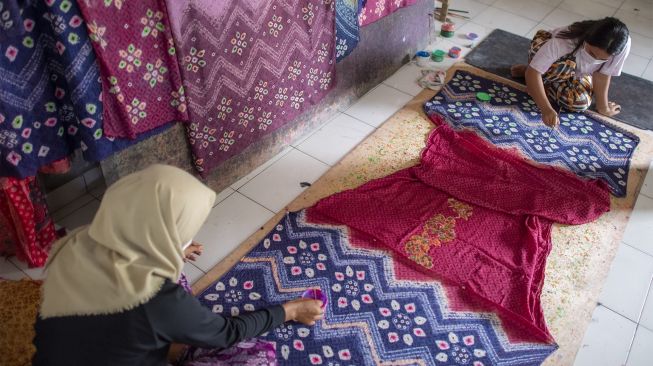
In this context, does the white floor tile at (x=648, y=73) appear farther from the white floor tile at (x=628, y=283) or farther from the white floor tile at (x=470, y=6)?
the white floor tile at (x=628, y=283)

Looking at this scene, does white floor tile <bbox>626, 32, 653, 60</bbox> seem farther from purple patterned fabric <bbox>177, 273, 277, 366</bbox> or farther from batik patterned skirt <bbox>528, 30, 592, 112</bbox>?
purple patterned fabric <bbox>177, 273, 277, 366</bbox>

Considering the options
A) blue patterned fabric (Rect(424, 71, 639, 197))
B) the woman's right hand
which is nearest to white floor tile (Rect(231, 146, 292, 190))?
blue patterned fabric (Rect(424, 71, 639, 197))

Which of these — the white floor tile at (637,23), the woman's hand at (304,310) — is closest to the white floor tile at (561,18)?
the white floor tile at (637,23)

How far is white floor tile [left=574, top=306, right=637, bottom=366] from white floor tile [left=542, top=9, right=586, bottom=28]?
8.23 ft

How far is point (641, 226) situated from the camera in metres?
2.20

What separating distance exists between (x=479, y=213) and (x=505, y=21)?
2066 mm

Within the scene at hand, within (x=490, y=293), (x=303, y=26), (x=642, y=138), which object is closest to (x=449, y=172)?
(x=490, y=293)

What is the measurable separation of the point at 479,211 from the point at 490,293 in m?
0.43

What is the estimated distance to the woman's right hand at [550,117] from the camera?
2611 millimetres

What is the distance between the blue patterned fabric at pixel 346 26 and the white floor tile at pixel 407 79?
500 millimetres

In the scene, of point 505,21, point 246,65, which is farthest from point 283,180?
point 505,21

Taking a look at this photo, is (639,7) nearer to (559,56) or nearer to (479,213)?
(559,56)

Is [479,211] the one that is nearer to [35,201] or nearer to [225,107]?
[225,107]

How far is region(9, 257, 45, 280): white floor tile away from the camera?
5.78 ft
